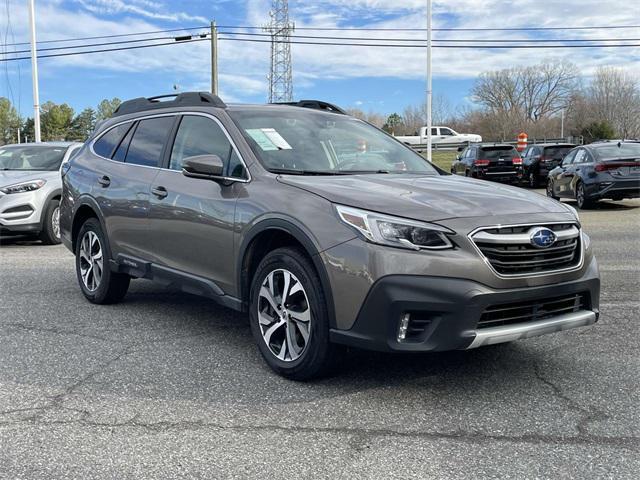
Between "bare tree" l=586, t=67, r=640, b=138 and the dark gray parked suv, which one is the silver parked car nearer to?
the dark gray parked suv

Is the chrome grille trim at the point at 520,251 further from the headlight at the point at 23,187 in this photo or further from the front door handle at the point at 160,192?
the headlight at the point at 23,187

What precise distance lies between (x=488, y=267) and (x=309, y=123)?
7.03 ft

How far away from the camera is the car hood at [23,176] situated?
35.4ft

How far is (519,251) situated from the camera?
11.9ft

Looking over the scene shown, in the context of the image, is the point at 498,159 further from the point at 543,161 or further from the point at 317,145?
the point at 317,145

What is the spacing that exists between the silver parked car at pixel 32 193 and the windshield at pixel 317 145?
6155mm

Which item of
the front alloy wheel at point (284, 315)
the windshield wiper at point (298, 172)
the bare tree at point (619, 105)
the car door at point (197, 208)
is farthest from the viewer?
the bare tree at point (619, 105)

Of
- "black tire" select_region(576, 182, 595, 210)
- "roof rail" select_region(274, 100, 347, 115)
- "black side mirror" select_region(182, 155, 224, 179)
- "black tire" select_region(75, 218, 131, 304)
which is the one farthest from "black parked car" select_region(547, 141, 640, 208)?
"black side mirror" select_region(182, 155, 224, 179)

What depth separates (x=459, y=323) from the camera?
3.48m

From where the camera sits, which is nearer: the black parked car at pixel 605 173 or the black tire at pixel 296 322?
the black tire at pixel 296 322

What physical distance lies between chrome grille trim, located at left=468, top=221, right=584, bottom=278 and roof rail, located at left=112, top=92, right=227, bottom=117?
2.41 meters

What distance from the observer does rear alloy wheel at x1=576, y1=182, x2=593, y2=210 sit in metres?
15.4

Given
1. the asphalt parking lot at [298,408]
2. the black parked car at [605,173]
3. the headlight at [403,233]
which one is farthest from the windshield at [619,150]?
the headlight at [403,233]

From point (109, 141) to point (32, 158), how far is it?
6275 millimetres
